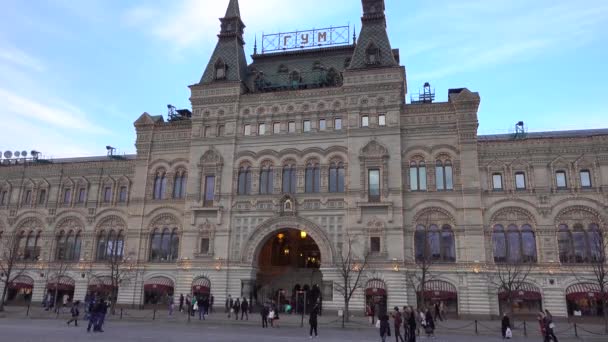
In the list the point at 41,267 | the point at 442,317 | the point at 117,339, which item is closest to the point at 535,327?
the point at 442,317

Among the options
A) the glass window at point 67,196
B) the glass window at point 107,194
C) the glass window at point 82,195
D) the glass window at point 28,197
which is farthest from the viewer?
the glass window at point 28,197

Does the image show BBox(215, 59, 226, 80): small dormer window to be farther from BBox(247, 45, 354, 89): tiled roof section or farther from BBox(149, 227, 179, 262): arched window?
BBox(149, 227, 179, 262): arched window

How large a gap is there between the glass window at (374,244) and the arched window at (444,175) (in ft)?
23.4

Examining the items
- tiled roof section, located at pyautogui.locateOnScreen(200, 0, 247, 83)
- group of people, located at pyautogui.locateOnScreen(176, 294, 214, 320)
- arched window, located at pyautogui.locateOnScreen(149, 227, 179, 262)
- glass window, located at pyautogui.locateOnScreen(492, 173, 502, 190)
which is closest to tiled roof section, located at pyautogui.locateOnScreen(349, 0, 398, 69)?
tiled roof section, located at pyautogui.locateOnScreen(200, 0, 247, 83)

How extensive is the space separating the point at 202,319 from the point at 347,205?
1585 cm

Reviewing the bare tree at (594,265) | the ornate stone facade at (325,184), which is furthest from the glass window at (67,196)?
the bare tree at (594,265)

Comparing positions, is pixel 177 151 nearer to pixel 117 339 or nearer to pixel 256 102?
pixel 256 102

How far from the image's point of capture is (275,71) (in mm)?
53531

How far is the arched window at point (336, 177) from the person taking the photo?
45.7 metres

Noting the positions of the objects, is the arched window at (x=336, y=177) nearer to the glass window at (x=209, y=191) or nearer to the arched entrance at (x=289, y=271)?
the arched entrance at (x=289, y=271)

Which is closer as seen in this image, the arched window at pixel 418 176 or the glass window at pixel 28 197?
the arched window at pixel 418 176

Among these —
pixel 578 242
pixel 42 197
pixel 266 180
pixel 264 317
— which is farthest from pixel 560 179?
pixel 42 197

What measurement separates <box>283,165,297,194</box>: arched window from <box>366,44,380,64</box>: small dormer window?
501 inches

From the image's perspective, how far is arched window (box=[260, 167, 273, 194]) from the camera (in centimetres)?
4736
